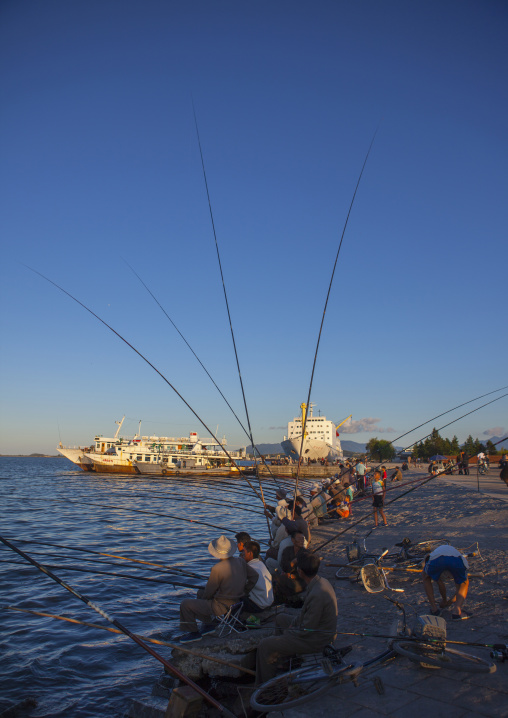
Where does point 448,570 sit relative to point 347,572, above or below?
above

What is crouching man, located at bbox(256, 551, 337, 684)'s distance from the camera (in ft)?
14.1

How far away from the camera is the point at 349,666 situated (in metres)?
3.93

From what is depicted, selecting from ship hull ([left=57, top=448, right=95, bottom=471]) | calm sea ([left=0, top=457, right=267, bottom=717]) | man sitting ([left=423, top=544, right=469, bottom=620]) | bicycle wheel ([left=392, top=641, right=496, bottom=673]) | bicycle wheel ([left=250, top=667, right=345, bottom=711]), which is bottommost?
calm sea ([left=0, top=457, right=267, bottom=717])

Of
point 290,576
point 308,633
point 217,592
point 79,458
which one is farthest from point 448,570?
point 79,458

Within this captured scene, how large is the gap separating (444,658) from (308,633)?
1.19 metres

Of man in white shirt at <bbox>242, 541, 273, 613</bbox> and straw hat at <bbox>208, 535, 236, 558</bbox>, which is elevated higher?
straw hat at <bbox>208, 535, 236, 558</bbox>

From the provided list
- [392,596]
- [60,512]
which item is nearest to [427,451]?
[60,512]

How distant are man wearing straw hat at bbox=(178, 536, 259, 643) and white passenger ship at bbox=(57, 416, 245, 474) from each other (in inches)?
2022

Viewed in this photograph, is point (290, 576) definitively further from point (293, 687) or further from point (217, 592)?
point (293, 687)

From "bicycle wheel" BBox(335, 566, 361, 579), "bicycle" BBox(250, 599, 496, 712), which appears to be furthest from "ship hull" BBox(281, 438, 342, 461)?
"bicycle" BBox(250, 599, 496, 712)

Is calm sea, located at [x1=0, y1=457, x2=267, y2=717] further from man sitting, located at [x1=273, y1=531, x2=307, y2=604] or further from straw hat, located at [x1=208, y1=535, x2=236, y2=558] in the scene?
man sitting, located at [x1=273, y1=531, x2=307, y2=604]

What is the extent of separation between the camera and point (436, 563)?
5.46m

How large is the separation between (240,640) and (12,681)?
3.08m

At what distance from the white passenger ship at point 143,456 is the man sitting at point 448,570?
2041 inches
